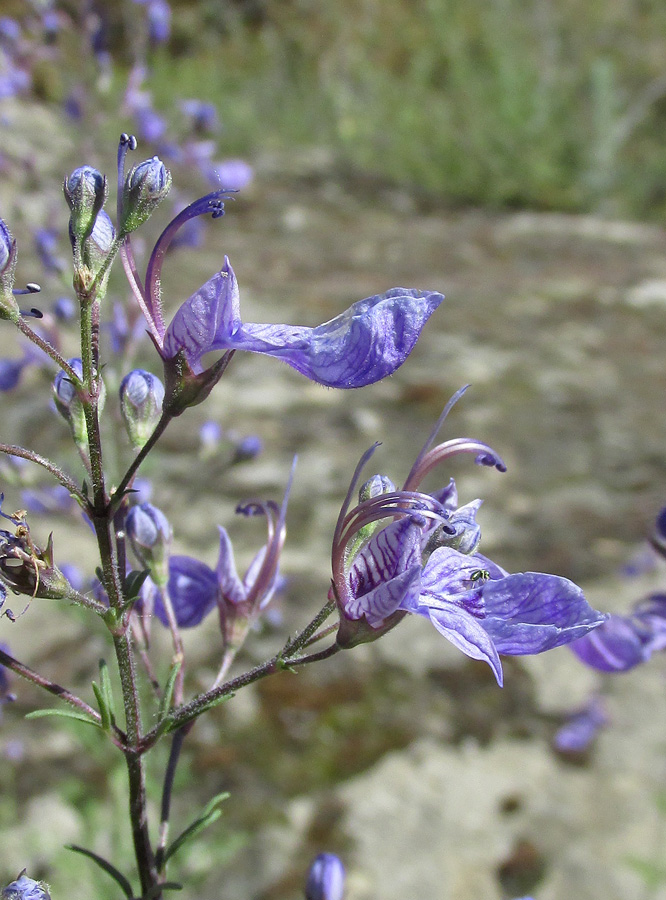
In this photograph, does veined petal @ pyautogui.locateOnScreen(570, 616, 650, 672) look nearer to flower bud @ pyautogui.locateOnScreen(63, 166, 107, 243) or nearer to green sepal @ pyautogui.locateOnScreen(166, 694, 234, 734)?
green sepal @ pyautogui.locateOnScreen(166, 694, 234, 734)

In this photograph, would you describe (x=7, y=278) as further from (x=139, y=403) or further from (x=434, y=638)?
(x=434, y=638)

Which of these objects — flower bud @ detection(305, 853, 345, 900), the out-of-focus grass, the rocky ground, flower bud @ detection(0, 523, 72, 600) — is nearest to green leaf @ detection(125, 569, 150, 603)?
flower bud @ detection(0, 523, 72, 600)

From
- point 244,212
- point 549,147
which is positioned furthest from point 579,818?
point 549,147

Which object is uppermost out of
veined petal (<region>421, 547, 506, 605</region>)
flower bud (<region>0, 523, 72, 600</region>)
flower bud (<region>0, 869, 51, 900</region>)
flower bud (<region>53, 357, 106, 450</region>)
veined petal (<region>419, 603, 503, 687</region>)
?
flower bud (<region>53, 357, 106, 450</region>)

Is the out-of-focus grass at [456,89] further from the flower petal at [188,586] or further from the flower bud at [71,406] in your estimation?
the flower bud at [71,406]

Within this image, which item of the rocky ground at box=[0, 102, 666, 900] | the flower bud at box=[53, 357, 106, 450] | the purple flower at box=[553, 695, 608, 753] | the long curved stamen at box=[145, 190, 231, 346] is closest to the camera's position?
the long curved stamen at box=[145, 190, 231, 346]

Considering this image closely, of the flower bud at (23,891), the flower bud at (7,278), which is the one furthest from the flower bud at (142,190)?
the flower bud at (23,891)
